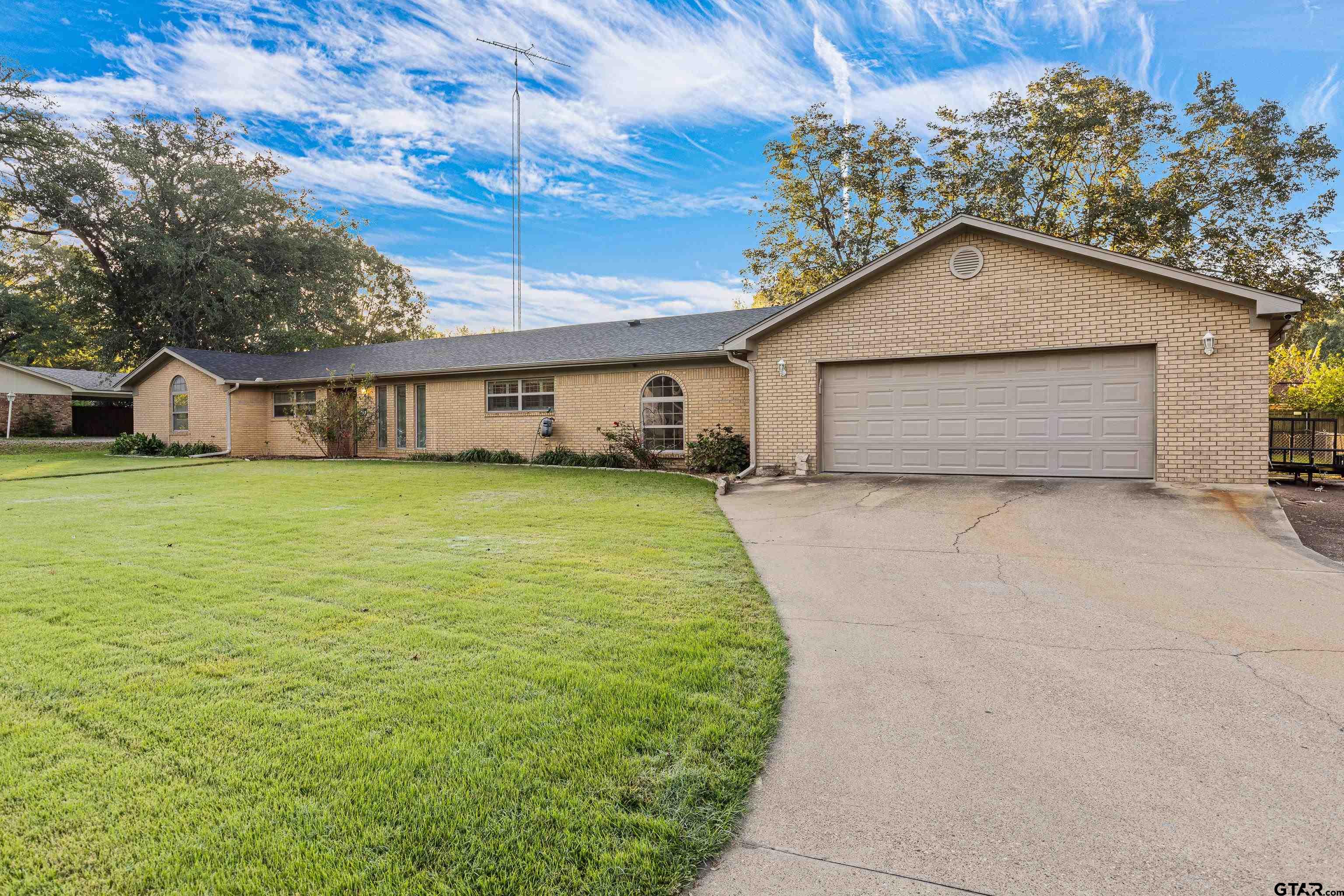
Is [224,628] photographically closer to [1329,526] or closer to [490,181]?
[1329,526]

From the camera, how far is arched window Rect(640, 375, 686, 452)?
15.1 m

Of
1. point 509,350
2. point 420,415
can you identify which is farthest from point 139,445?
point 509,350

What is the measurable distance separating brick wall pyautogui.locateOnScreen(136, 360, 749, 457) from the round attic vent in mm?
4750

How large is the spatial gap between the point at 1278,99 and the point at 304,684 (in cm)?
2752

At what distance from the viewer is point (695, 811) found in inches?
88.8

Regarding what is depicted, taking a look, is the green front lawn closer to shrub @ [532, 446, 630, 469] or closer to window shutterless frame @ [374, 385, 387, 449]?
window shutterless frame @ [374, 385, 387, 449]

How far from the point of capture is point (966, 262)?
1097 cm

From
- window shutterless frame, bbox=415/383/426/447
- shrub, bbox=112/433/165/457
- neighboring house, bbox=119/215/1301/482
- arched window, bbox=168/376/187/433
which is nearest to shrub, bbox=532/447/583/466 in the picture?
neighboring house, bbox=119/215/1301/482

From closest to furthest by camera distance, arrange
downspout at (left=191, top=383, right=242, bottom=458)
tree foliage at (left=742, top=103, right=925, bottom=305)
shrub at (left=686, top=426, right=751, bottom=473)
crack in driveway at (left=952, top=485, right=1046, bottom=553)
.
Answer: crack in driveway at (left=952, top=485, right=1046, bottom=553) < shrub at (left=686, top=426, right=751, bottom=473) < downspout at (left=191, top=383, right=242, bottom=458) < tree foliage at (left=742, top=103, right=925, bottom=305)

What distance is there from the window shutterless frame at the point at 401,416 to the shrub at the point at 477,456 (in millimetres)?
2755

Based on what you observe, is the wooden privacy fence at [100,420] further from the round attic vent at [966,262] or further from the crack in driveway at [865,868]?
the crack in driveway at [865,868]

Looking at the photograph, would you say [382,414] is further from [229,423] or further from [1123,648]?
[1123,648]

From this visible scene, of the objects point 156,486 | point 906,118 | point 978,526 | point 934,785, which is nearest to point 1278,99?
point 906,118

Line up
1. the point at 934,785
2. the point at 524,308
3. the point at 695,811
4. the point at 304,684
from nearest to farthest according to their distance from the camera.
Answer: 1. the point at 695,811
2. the point at 934,785
3. the point at 304,684
4. the point at 524,308
